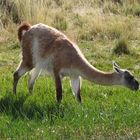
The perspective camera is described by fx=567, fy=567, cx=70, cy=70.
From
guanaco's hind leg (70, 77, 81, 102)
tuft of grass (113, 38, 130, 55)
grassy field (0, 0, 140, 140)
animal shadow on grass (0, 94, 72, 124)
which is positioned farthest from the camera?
tuft of grass (113, 38, 130, 55)

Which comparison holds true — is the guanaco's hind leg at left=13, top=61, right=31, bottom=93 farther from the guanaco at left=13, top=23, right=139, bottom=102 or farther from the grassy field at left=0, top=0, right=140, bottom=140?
the grassy field at left=0, top=0, right=140, bottom=140

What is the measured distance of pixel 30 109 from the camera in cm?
773

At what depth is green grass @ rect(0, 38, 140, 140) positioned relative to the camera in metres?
6.96

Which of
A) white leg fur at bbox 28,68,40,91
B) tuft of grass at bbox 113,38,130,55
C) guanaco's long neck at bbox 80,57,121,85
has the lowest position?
tuft of grass at bbox 113,38,130,55

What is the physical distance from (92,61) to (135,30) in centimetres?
246

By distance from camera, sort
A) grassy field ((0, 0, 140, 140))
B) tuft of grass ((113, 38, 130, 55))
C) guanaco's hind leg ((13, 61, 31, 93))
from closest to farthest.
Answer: grassy field ((0, 0, 140, 140)) → guanaco's hind leg ((13, 61, 31, 93)) → tuft of grass ((113, 38, 130, 55))

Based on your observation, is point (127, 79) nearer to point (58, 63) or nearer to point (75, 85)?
point (75, 85)

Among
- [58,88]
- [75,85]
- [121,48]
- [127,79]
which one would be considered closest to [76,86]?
[75,85]

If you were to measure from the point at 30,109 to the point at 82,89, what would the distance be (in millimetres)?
1472

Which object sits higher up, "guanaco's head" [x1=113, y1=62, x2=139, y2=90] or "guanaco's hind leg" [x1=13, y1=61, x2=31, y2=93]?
"guanaco's head" [x1=113, y1=62, x2=139, y2=90]

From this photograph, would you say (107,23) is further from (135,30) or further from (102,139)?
(102,139)

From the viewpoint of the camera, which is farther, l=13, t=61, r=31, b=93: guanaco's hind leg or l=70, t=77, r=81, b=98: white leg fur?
l=13, t=61, r=31, b=93: guanaco's hind leg

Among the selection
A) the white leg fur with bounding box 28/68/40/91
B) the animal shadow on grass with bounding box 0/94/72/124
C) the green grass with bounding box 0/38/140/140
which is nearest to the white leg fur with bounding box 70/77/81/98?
the green grass with bounding box 0/38/140/140

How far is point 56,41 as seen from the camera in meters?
8.50
